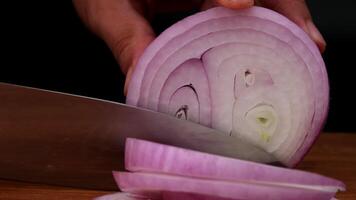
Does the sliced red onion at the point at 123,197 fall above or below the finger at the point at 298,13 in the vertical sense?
below

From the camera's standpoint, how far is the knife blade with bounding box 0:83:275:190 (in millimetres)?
1211

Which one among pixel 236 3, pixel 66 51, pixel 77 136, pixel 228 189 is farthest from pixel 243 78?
pixel 66 51

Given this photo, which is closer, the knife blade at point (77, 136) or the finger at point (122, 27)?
the knife blade at point (77, 136)

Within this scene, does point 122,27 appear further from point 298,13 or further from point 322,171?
point 322,171

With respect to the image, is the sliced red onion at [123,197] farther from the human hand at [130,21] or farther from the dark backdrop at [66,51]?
the dark backdrop at [66,51]

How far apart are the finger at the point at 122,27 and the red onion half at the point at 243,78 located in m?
0.11

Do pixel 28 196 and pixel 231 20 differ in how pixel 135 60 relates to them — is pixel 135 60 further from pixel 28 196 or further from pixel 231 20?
pixel 28 196

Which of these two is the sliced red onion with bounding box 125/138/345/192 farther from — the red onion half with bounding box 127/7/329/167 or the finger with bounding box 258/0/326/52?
the finger with bounding box 258/0/326/52

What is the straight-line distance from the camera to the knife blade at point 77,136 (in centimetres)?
121

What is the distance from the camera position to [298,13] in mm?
1449

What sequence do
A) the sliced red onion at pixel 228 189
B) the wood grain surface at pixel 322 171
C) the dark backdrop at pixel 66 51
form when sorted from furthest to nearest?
1. the dark backdrop at pixel 66 51
2. the wood grain surface at pixel 322 171
3. the sliced red onion at pixel 228 189

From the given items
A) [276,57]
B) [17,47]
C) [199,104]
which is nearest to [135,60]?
[199,104]

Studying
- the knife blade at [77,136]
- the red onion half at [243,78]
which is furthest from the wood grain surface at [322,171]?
the red onion half at [243,78]

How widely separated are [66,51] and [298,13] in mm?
778
